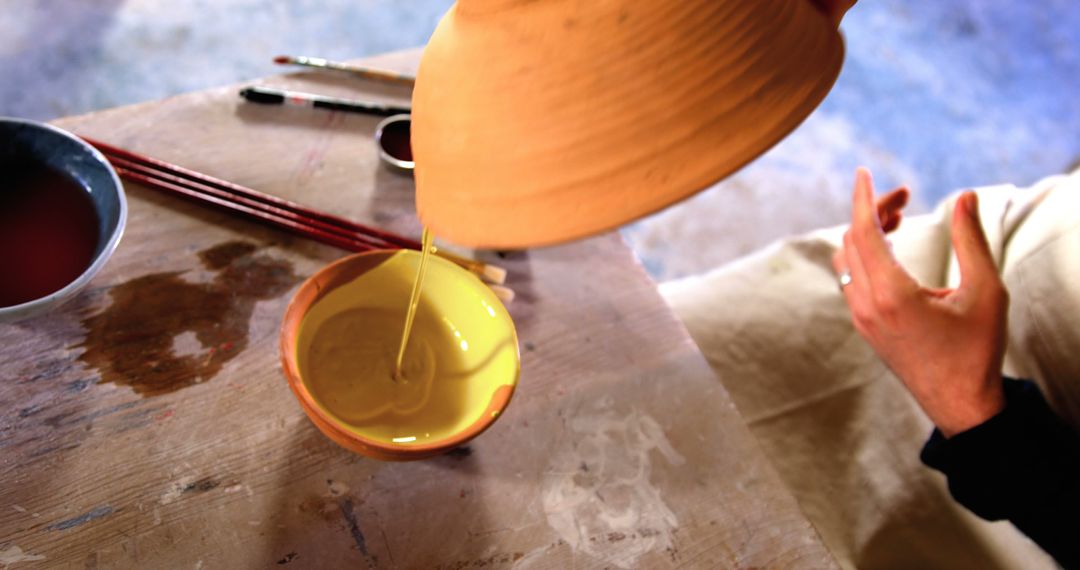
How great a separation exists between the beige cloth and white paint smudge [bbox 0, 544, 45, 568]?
0.86 meters

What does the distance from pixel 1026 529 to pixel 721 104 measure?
2.56ft

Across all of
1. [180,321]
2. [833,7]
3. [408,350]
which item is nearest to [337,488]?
[408,350]

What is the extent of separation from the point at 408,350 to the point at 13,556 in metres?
0.40

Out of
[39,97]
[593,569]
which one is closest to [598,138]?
[593,569]

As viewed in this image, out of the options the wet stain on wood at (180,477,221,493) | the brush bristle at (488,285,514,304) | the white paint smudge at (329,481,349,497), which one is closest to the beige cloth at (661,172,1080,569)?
the brush bristle at (488,285,514,304)

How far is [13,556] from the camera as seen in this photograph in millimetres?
657

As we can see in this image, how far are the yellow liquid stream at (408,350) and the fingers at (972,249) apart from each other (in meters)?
0.59

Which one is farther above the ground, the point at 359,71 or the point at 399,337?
the point at 359,71

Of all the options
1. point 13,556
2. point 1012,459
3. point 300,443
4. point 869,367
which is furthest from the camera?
point 869,367

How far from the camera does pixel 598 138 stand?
0.40m

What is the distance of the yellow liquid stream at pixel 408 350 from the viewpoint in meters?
0.77

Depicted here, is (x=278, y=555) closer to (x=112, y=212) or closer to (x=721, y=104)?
(x=112, y=212)

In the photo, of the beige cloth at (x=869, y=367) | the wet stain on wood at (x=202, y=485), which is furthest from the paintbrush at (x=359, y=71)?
the wet stain on wood at (x=202, y=485)

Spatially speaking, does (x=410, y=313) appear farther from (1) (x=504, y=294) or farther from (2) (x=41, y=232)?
(2) (x=41, y=232)
